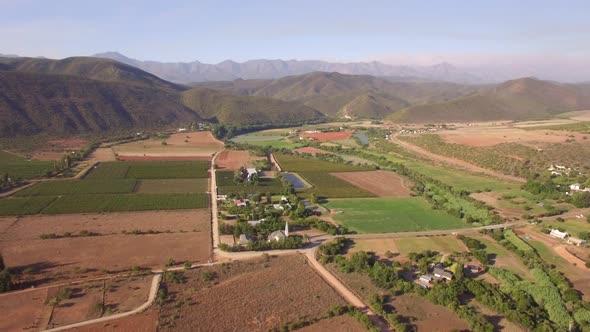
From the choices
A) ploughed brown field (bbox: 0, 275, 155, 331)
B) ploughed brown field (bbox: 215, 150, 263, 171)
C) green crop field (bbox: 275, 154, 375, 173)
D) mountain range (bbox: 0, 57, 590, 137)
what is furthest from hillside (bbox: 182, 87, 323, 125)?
ploughed brown field (bbox: 0, 275, 155, 331)

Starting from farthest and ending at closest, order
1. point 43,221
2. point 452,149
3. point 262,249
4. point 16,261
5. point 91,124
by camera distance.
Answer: point 91,124 → point 452,149 → point 43,221 → point 262,249 → point 16,261

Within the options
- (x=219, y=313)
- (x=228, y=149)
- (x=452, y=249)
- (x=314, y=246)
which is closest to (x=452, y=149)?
(x=228, y=149)

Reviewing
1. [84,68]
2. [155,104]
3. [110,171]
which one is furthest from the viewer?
[84,68]

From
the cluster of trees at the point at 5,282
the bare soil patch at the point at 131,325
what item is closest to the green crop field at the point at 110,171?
the cluster of trees at the point at 5,282

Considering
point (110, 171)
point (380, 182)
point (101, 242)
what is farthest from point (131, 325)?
point (110, 171)

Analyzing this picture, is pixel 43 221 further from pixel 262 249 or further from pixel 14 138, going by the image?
pixel 14 138

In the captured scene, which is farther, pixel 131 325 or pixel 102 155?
pixel 102 155

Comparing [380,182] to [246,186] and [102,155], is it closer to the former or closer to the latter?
[246,186]
